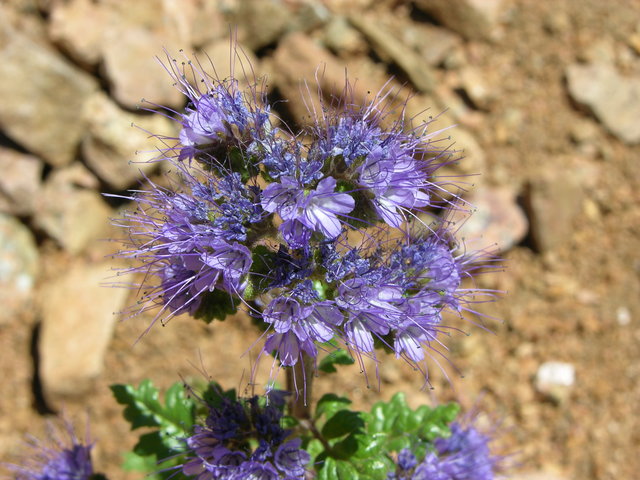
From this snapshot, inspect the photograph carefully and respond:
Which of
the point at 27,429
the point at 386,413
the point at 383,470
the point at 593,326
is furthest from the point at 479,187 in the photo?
the point at 27,429

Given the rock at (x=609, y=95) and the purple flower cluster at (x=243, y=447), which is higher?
the rock at (x=609, y=95)

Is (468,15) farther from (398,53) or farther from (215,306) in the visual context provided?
(215,306)

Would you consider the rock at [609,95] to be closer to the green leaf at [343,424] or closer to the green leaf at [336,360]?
the green leaf at [336,360]

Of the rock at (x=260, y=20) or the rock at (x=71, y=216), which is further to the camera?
the rock at (x=260, y=20)

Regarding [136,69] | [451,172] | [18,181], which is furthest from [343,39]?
[18,181]

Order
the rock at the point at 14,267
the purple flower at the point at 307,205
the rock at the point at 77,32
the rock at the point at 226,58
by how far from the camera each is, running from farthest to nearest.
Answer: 1. the rock at the point at 77,32
2. the rock at the point at 226,58
3. the rock at the point at 14,267
4. the purple flower at the point at 307,205

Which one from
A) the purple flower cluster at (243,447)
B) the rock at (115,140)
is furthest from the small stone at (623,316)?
the rock at (115,140)
